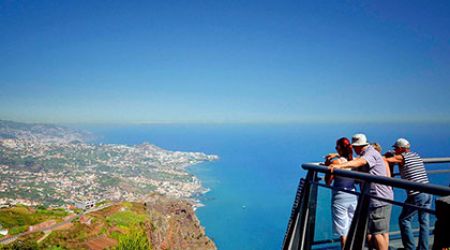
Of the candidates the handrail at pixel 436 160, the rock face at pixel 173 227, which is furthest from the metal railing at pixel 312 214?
the rock face at pixel 173 227

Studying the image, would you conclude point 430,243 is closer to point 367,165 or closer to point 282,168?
point 367,165

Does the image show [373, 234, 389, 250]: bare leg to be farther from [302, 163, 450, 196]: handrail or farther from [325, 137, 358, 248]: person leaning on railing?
[302, 163, 450, 196]: handrail

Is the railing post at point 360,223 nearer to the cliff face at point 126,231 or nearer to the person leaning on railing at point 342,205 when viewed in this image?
the person leaning on railing at point 342,205

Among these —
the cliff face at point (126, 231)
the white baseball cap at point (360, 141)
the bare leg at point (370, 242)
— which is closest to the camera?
the bare leg at point (370, 242)

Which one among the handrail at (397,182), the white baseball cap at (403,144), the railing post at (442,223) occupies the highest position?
the white baseball cap at (403,144)

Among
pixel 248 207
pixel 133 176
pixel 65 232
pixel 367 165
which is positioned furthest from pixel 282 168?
pixel 367 165

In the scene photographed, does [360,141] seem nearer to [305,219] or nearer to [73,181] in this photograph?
[305,219]
